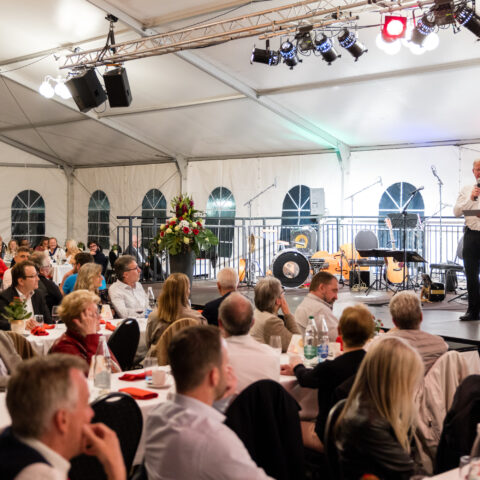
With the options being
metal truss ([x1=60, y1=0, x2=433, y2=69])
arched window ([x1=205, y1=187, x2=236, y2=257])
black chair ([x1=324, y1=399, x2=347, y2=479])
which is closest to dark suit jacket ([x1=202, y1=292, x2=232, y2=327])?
black chair ([x1=324, y1=399, x2=347, y2=479])

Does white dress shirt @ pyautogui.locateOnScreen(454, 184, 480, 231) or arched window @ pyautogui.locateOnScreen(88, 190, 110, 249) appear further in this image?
arched window @ pyautogui.locateOnScreen(88, 190, 110, 249)

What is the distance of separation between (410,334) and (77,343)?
1926mm

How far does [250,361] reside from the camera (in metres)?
2.92

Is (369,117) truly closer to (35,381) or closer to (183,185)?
(183,185)

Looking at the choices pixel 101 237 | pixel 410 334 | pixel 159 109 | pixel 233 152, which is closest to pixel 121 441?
pixel 410 334

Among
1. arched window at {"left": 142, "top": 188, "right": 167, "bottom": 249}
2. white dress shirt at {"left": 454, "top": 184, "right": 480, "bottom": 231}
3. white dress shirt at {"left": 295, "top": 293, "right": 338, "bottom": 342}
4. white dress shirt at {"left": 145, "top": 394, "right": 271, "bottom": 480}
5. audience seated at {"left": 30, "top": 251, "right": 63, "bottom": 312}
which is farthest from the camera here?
arched window at {"left": 142, "top": 188, "right": 167, "bottom": 249}

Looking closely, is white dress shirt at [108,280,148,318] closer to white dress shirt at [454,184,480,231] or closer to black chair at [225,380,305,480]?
white dress shirt at [454,184,480,231]

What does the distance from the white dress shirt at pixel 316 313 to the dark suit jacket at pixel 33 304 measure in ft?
7.65

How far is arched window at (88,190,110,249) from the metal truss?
9223 millimetres

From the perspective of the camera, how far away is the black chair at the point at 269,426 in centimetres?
237

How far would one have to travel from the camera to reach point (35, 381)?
155 centimetres

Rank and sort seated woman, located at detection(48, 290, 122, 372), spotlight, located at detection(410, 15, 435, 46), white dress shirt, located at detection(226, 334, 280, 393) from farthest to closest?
1. spotlight, located at detection(410, 15, 435, 46)
2. seated woman, located at detection(48, 290, 122, 372)
3. white dress shirt, located at detection(226, 334, 280, 393)

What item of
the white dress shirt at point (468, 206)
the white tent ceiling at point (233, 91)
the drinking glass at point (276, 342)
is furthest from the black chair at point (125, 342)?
the white tent ceiling at point (233, 91)

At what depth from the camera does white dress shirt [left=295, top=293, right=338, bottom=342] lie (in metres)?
4.71
